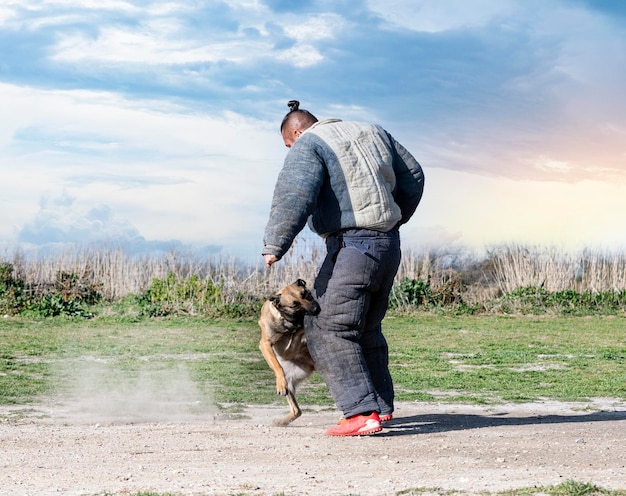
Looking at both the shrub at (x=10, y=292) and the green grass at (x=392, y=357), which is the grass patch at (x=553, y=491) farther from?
the shrub at (x=10, y=292)

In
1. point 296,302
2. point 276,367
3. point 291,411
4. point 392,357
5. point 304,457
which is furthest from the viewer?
point 392,357

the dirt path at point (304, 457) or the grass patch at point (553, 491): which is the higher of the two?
the grass patch at point (553, 491)

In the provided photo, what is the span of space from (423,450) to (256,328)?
13.7 metres

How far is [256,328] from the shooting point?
19.7 m

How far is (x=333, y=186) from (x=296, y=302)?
3.14 feet

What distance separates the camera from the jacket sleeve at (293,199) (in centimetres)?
630

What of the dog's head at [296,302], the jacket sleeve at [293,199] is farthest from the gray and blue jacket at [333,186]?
the dog's head at [296,302]

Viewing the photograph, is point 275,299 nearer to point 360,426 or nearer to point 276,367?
point 276,367

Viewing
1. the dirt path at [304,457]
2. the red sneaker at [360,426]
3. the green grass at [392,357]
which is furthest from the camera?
the green grass at [392,357]

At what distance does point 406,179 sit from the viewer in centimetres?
682

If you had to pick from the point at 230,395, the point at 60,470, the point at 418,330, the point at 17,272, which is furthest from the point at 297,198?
the point at 17,272

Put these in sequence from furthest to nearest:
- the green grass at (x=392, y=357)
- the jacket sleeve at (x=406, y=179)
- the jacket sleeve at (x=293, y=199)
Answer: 1. the green grass at (x=392, y=357)
2. the jacket sleeve at (x=406, y=179)
3. the jacket sleeve at (x=293, y=199)

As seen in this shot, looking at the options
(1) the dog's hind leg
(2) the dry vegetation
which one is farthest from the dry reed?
(1) the dog's hind leg

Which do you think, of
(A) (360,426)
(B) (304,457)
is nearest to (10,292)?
(A) (360,426)
